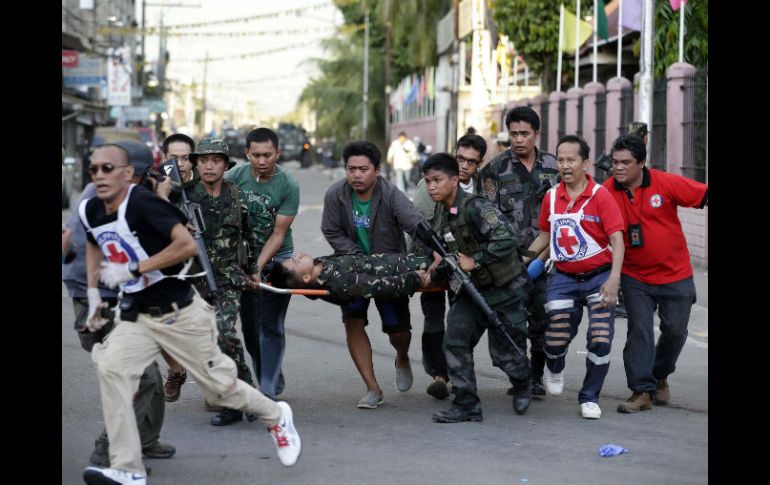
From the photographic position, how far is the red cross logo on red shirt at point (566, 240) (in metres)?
7.97

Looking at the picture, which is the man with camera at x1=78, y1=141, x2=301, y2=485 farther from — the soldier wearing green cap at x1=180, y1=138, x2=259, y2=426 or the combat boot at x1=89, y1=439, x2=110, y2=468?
the soldier wearing green cap at x1=180, y1=138, x2=259, y2=426

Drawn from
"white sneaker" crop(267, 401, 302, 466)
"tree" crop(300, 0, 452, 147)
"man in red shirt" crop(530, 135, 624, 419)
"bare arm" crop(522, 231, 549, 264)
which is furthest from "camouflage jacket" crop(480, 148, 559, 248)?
"tree" crop(300, 0, 452, 147)


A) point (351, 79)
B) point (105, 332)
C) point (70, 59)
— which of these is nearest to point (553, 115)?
point (70, 59)

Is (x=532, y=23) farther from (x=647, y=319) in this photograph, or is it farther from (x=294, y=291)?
(x=294, y=291)

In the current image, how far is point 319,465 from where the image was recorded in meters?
6.59

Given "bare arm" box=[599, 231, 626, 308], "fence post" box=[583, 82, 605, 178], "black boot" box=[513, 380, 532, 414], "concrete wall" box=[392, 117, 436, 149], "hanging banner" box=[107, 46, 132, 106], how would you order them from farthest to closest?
"concrete wall" box=[392, 117, 436, 149]
"hanging banner" box=[107, 46, 132, 106]
"fence post" box=[583, 82, 605, 178]
"black boot" box=[513, 380, 532, 414]
"bare arm" box=[599, 231, 626, 308]

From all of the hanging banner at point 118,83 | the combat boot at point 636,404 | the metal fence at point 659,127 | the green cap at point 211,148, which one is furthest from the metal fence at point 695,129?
the hanging banner at point 118,83

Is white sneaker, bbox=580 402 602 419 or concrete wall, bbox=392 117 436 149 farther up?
concrete wall, bbox=392 117 436 149

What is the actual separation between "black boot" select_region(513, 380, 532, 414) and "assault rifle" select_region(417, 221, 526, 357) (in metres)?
0.45

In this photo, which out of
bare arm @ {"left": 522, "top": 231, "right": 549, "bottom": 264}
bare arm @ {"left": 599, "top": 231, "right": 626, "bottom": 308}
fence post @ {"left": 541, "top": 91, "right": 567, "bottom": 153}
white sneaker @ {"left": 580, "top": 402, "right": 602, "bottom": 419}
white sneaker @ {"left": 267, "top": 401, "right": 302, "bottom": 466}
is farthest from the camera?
fence post @ {"left": 541, "top": 91, "right": 567, "bottom": 153}

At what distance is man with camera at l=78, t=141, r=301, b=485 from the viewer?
581cm

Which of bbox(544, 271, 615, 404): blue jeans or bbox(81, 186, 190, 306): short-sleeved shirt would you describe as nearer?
bbox(81, 186, 190, 306): short-sleeved shirt
